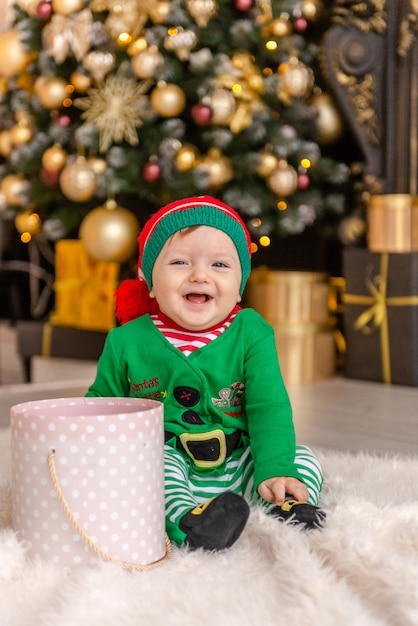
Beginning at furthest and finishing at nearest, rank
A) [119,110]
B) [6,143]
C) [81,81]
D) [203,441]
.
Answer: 1. [6,143]
2. [81,81]
3. [119,110]
4. [203,441]

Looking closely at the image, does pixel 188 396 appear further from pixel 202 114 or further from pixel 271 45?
pixel 271 45

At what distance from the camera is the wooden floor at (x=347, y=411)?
1826mm

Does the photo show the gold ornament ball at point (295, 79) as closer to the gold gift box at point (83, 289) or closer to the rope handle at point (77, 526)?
the gold gift box at point (83, 289)

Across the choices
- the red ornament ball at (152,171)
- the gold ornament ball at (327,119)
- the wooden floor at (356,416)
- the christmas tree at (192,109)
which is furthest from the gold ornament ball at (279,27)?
the wooden floor at (356,416)

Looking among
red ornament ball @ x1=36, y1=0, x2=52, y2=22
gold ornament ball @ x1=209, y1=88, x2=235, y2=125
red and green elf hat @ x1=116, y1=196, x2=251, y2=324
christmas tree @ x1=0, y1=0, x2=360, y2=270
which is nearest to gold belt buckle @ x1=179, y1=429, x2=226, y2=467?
red and green elf hat @ x1=116, y1=196, x2=251, y2=324

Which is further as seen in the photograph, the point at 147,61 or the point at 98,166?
the point at 98,166

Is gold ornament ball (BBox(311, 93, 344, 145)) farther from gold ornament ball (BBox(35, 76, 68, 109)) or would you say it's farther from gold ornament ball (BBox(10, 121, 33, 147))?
gold ornament ball (BBox(10, 121, 33, 147))

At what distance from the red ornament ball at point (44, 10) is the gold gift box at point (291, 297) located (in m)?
1.19

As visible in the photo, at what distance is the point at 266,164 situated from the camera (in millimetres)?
2631

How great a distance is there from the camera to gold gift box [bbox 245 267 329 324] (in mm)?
2828

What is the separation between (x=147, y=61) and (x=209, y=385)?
1696 mm

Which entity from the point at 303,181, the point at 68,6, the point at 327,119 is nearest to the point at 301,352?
the point at 303,181

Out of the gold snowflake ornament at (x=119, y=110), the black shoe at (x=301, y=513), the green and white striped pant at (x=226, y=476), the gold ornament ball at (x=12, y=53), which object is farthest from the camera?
the gold ornament ball at (x=12, y=53)

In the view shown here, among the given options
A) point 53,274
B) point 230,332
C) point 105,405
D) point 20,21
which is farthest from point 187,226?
point 53,274
